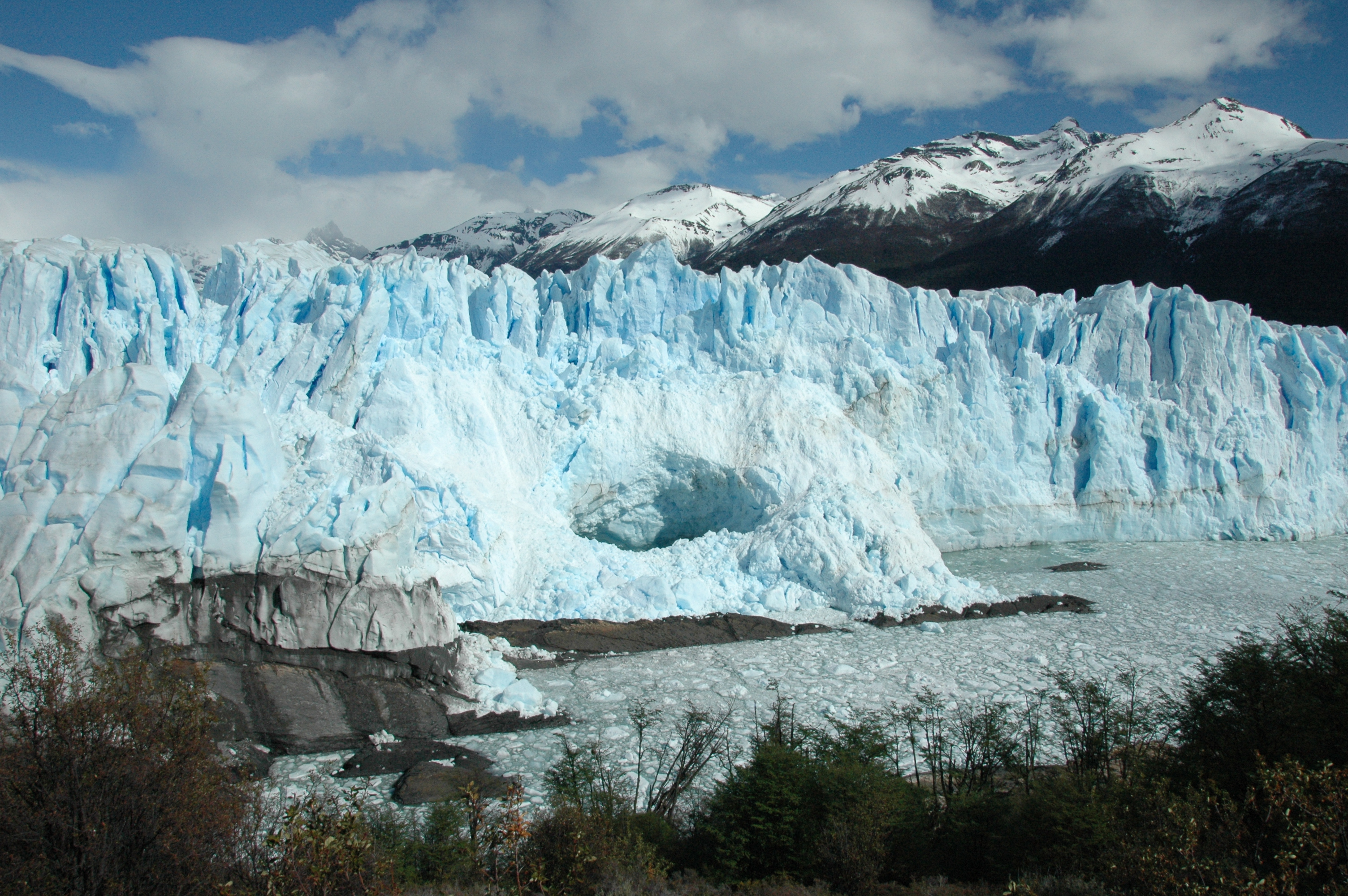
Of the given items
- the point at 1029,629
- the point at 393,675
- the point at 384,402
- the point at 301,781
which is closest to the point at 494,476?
the point at 384,402

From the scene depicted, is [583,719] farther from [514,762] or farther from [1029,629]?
[1029,629]

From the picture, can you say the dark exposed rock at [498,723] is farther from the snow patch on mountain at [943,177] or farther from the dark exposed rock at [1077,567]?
the snow patch on mountain at [943,177]

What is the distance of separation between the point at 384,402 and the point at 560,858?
11.2 metres

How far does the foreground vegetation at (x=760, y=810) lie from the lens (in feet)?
13.9

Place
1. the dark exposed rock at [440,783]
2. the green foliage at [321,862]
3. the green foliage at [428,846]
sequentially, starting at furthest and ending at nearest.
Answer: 1. the dark exposed rock at [440,783]
2. the green foliage at [428,846]
3. the green foliage at [321,862]

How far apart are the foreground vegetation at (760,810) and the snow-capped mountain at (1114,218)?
32.3 metres

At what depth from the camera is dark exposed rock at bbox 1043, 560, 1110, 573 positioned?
1712cm

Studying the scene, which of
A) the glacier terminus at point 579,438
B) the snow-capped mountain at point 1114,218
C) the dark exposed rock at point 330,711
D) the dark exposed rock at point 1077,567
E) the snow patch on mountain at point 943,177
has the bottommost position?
the dark exposed rock at point 330,711

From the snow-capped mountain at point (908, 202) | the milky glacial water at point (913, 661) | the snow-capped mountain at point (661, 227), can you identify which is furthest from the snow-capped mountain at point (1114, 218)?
the milky glacial water at point (913, 661)

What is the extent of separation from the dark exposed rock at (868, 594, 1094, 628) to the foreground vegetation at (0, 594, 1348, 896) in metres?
4.76

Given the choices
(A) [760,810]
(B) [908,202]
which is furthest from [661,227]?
(A) [760,810]

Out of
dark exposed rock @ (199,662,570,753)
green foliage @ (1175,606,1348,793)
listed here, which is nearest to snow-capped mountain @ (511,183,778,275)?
dark exposed rock @ (199,662,570,753)

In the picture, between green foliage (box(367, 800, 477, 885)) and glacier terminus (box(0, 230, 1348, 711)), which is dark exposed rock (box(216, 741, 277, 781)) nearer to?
glacier terminus (box(0, 230, 1348, 711))

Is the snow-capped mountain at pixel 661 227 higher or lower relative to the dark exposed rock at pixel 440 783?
higher
